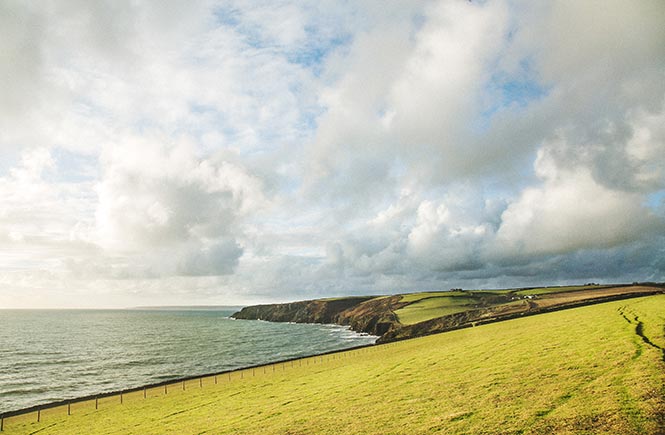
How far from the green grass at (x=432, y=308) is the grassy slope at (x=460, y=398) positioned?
309ft

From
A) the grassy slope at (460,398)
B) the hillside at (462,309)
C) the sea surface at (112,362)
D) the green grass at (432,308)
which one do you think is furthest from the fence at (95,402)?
the green grass at (432,308)

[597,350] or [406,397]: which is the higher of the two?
[597,350]

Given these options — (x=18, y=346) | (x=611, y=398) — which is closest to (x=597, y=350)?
(x=611, y=398)

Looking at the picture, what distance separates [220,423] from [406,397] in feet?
50.1

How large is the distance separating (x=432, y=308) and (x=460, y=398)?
145 meters

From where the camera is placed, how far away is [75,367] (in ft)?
281

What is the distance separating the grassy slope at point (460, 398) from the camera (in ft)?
62.8

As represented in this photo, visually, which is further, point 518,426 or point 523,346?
point 523,346

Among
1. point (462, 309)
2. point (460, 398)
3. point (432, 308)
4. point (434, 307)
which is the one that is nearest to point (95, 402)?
point (460, 398)

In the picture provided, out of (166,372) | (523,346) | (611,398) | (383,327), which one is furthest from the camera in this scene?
(383,327)

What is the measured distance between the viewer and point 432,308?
16300 centimetres

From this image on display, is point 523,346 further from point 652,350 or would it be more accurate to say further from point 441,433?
point 441,433

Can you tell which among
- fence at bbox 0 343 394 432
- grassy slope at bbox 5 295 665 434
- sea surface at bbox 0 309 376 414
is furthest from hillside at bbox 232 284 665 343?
grassy slope at bbox 5 295 665 434

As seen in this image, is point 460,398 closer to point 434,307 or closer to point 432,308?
point 432,308
